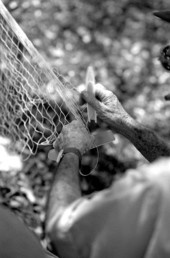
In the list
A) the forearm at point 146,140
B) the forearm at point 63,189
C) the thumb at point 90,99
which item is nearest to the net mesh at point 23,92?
the thumb at point 90,99

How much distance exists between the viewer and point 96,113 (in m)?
2.08

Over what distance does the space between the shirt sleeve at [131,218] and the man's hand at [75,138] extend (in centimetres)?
76

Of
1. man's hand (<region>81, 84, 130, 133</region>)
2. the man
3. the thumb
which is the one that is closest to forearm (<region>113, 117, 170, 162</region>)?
man's hand (<region>81, 84, 130, 133</region>)

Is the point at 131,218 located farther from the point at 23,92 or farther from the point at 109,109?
the point at 23,92

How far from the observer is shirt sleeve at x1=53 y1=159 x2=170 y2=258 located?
95 centimetres

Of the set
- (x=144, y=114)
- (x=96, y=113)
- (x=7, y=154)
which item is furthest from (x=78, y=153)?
(x=144, y=114)

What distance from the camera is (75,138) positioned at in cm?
184

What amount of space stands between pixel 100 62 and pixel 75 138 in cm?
161

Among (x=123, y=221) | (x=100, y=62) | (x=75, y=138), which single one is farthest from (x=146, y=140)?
(x=100, y=62)

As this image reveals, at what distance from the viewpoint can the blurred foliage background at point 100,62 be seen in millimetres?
2979

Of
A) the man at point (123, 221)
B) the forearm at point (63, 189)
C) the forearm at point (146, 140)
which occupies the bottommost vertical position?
the forearm at point (146, 140)

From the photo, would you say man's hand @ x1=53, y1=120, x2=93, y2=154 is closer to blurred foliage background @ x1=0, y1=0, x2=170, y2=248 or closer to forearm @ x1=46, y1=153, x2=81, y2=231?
forearm @ x1=46, y1=153, x2=81, y2=231

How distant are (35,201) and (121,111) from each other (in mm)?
1052

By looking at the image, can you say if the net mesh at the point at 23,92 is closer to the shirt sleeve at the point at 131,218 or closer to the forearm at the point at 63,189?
the forearm at the point at 63,189
